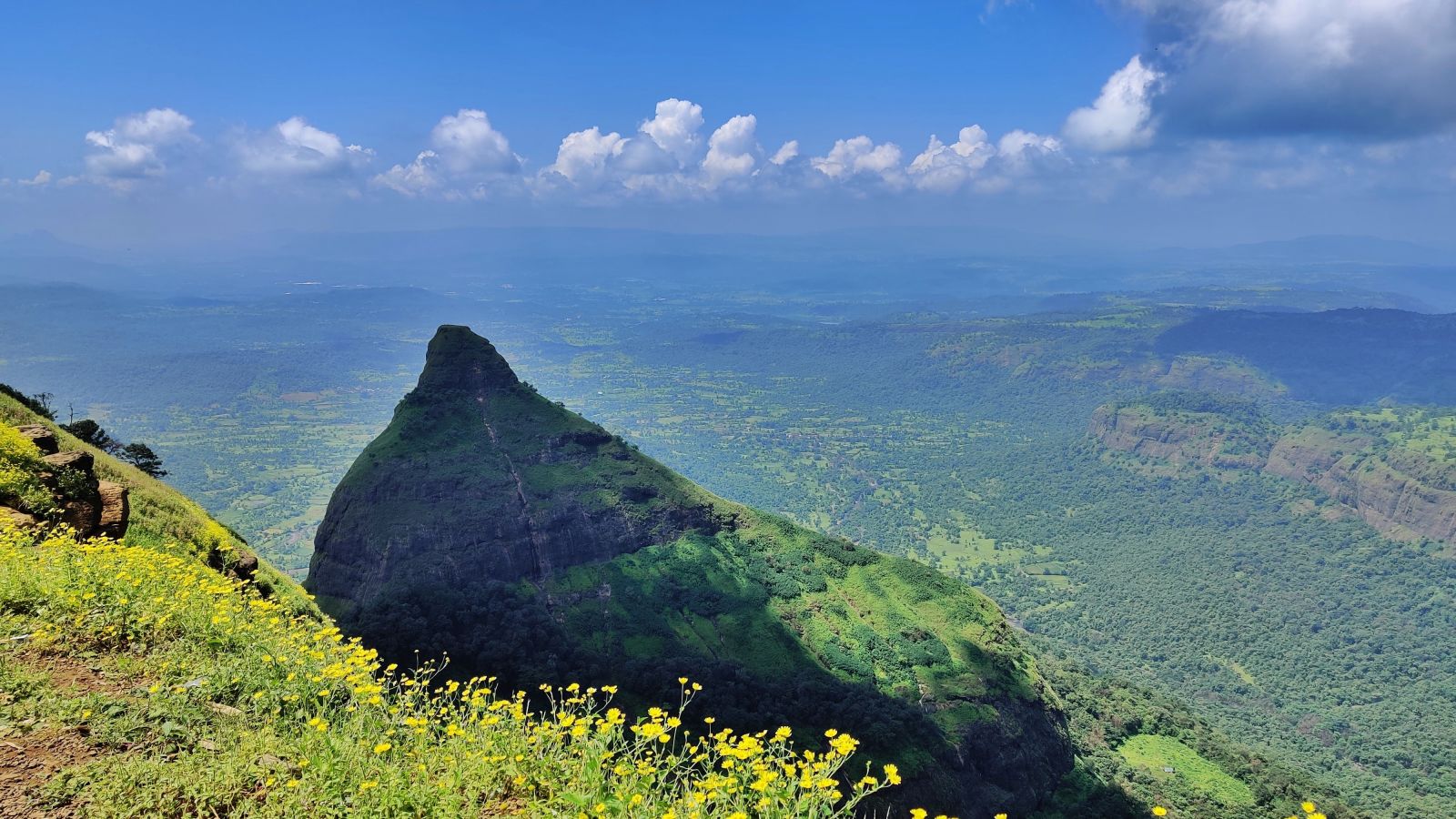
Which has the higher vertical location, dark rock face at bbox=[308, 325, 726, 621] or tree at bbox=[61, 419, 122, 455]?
tree at bbox=[61, 419, 122, 455]

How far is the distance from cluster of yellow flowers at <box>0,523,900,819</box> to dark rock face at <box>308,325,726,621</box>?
49589 mm

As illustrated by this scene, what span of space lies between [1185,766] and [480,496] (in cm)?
6894

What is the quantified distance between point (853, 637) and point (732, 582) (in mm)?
11708

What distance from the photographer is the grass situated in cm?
6056

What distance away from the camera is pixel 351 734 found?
26.5 ft

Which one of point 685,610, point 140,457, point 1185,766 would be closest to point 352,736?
point 140,457

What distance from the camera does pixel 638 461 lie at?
7462 centimetres

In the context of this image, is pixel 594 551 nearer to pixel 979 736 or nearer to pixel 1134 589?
pixel 979 736

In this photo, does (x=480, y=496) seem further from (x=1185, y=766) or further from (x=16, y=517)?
(x=1185, y=766)

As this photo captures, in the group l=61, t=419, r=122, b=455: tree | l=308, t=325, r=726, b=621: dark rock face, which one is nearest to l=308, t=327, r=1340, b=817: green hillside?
l=308, t=325, r=726, b=621: dark rock face

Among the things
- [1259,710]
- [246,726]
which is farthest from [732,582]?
[1259,710]

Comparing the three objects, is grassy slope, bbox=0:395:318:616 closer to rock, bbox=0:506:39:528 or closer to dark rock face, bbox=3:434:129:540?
dark rock face, bbox=3:434:129:540

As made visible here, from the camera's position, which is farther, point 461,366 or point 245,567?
point 461,366

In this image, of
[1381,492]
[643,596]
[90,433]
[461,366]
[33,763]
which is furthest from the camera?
[1381,492]
